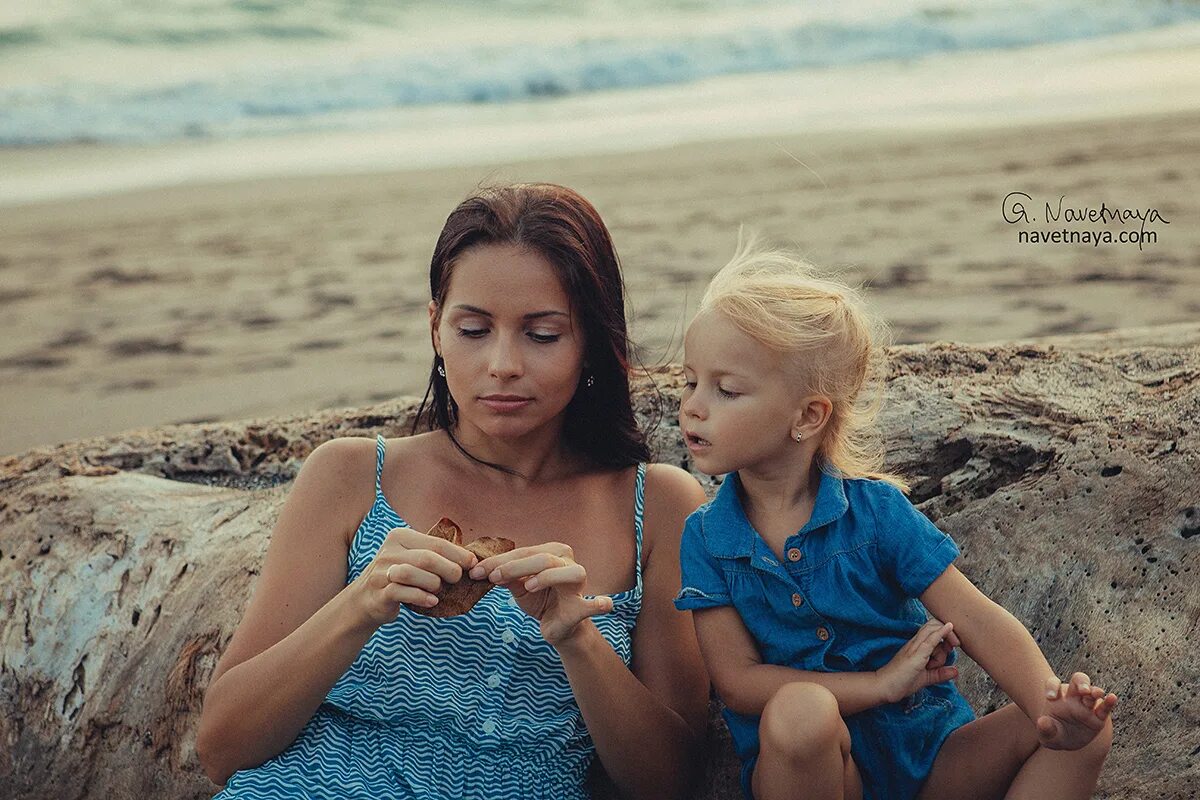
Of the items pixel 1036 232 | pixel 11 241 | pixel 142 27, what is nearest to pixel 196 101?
pixel 142 27

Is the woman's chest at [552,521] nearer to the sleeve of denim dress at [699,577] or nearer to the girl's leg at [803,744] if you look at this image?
the sleeve of denim dress at [699,577]

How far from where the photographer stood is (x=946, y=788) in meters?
2.34

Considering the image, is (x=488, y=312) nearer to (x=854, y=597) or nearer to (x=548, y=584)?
(x=548, y=584)

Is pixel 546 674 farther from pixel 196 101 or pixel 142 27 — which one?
pixel 142 27

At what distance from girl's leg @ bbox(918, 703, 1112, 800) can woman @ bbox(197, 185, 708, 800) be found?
0.47 metres

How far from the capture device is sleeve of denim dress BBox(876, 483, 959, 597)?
2301 millimetres

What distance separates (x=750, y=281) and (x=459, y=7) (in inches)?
578

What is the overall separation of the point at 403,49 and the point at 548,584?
43.9 ft

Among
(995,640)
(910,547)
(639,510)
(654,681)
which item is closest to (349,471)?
(639,510)

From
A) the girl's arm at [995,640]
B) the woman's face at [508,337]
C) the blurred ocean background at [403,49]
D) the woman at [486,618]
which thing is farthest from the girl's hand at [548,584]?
the blurred ocean background at [403,49]

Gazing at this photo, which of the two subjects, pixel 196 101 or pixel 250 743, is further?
pixel 196 101

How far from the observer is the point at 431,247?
865 cm

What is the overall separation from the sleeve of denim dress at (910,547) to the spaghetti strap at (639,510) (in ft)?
1.61

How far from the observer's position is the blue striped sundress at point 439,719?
2.45m
